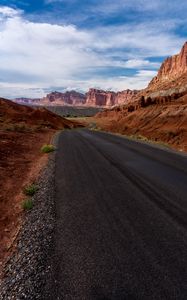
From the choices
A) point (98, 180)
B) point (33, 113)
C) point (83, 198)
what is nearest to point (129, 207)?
point (83, 198)

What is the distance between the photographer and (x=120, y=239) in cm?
673

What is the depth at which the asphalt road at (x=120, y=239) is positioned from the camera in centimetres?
497

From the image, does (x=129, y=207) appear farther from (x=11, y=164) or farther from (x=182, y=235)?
(x=11, y=164)

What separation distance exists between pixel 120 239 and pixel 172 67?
5960 inches

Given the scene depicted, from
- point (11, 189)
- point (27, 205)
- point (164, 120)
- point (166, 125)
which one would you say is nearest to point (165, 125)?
point (166, 125)

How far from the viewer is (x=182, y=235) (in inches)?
269

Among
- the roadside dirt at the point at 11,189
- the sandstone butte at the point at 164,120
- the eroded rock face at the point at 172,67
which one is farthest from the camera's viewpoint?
the eroded rock face at the point at 172,67

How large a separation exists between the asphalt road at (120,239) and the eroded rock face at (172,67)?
135663 mm

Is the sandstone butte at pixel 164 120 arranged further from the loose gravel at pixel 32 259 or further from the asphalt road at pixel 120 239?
the loose gravel at pixel 32 259

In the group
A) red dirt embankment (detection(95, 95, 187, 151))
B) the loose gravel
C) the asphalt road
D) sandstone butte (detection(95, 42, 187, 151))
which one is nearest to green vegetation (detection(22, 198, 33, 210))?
the loose gravel

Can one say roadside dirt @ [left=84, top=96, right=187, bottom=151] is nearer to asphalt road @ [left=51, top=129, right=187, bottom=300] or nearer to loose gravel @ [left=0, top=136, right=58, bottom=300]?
asphalt road @ [left=51, top=129, right=187, bottom=300]

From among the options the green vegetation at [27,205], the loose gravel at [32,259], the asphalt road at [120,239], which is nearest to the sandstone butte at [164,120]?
the asphalt road at [120,239]

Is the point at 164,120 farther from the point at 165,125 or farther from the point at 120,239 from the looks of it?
the point at 120,239

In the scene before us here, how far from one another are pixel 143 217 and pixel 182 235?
1400 mm
